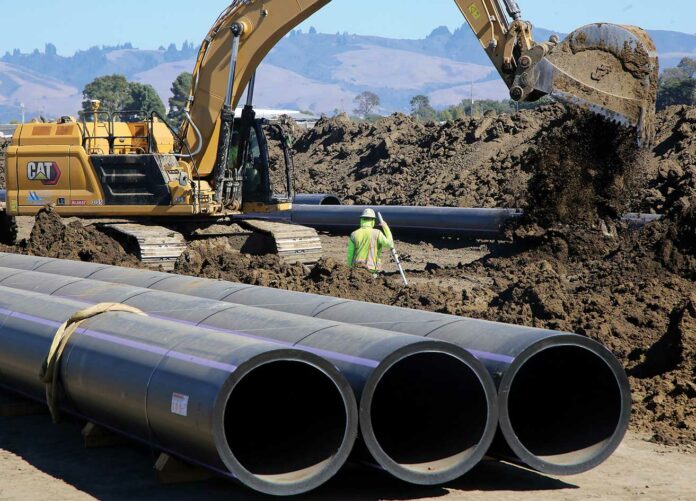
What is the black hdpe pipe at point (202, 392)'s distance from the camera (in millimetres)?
6484

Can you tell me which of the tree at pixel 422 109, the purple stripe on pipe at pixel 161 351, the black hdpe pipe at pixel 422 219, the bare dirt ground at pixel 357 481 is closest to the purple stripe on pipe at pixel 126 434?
the bare dirt ground at pixel 357 481

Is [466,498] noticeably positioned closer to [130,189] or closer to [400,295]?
[400,295]

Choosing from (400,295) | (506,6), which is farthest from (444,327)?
(506,6)

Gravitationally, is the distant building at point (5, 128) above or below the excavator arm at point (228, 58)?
below

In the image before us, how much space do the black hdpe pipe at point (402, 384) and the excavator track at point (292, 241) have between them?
862 cm

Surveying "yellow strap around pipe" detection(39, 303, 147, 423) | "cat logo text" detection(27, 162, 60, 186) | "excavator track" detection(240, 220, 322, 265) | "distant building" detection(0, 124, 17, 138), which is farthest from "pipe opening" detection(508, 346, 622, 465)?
"distant building" detection(0, 124, 17, 138)

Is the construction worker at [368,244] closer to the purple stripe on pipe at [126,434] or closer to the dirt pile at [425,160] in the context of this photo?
the purple stripe on pipe at [126,434]

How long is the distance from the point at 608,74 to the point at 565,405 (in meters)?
7.76

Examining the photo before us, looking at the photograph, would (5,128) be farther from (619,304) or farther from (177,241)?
(619,304)

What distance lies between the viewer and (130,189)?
17.6 m

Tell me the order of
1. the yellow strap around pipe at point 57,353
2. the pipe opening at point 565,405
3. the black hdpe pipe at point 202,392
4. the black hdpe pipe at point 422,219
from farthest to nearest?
the black hdpe pipe at point 422,219 → the yellow strap around pipe at point 57,353 → the pipe opening at point 565,405 → the black hdpe pipe at point 202,392

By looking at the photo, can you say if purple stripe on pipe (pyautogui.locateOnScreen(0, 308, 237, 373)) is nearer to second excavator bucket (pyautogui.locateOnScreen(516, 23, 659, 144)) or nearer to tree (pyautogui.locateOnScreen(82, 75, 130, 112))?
second excavator bucket (pyautogui.locateOnScreen(516, 23, 659, 144))

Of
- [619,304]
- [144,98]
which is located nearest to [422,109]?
[144,98]

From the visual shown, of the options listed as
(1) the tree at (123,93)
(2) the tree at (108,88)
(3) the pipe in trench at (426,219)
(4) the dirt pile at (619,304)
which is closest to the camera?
(4) the dirt pile at (619,304)
